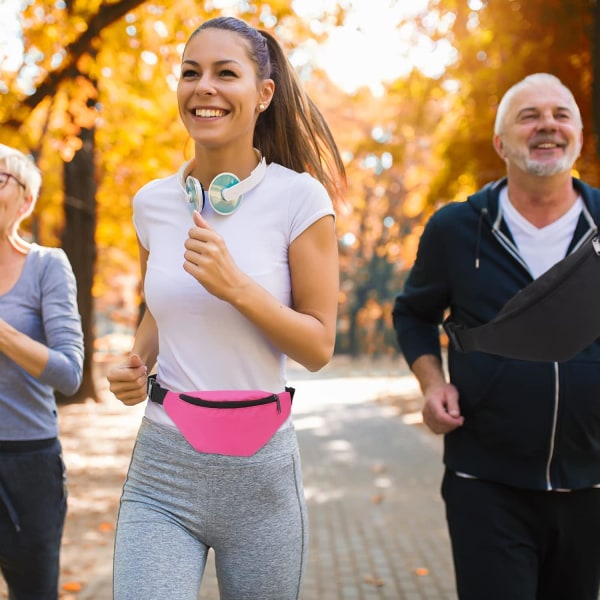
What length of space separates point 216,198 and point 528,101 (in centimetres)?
142

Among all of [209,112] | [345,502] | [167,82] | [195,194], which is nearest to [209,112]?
[209,112]

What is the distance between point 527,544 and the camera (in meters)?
3.11

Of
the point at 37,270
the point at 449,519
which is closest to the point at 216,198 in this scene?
the point at 37,270

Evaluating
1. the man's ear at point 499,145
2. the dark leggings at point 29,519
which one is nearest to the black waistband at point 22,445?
the dark leggings at point 29,519

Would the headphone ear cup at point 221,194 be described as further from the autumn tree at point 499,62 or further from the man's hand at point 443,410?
the autumn tree at point 499,62

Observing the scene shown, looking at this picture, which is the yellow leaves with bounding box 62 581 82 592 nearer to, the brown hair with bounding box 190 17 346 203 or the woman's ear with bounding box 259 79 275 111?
the brown hair with bounding box 190 17 346 203

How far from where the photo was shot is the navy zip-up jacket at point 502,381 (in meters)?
3.12

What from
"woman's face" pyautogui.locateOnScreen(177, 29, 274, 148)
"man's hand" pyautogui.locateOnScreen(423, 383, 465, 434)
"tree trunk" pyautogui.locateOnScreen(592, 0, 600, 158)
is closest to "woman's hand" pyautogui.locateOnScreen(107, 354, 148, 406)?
"woman's face" pyautogui.locateOnScreen(177, 29, 274, 148)

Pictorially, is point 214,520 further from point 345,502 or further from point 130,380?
point 345,502

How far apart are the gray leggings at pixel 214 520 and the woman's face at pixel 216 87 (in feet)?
2.74

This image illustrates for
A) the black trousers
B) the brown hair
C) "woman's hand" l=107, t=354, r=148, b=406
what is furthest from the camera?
the black trousers

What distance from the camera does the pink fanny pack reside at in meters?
2.49

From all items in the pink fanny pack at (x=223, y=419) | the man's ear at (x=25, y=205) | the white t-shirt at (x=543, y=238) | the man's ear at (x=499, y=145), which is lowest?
the pink fanny pack at (x=223, y=419)

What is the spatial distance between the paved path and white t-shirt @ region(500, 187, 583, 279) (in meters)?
3.33
